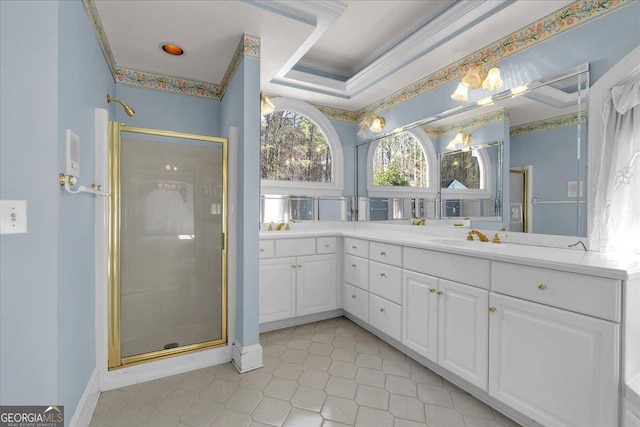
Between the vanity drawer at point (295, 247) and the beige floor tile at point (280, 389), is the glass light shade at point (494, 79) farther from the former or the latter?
the beige floor tile at point (280, 389)

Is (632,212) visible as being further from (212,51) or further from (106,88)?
(106,88)

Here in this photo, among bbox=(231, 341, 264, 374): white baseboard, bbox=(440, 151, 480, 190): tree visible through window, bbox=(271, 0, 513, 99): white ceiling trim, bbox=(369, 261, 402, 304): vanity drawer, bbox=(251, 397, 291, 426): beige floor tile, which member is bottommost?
bbox=(251, 397, 291, 426): beige floor tile

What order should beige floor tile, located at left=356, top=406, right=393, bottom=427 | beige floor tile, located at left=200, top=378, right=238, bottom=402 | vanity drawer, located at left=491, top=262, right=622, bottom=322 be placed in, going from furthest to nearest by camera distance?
beige floor tile, located at left=200, top=378, right=238, bottom=402, beige floor tile, located at left=356, top=406, right=393, bottom=427, vanity drawer, located at left=491, top=262, right=622, bottom=322

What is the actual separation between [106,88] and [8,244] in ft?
5.29

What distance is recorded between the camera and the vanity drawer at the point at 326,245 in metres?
2.81

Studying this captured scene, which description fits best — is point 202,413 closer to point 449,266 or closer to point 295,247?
point 295,247

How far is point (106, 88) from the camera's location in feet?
7.23

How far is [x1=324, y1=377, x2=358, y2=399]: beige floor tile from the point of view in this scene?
177cm

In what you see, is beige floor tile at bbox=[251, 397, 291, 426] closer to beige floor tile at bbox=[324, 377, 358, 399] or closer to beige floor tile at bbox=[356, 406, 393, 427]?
beige floor tile at bbox=[324, 377, 358, 399]

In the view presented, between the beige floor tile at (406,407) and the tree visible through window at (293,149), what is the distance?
223 centimetres

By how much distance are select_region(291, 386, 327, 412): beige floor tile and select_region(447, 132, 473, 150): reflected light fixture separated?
2.10 meters

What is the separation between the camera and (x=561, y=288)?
1291 millimetres

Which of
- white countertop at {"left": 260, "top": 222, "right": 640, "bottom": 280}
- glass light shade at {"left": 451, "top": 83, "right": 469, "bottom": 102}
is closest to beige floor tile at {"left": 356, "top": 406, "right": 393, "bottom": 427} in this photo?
white countertop at {"left": 260, "top": 222, "right": 640, "bottom": 280}

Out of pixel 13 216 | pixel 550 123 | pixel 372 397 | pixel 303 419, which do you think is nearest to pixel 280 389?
pixel 303 419
